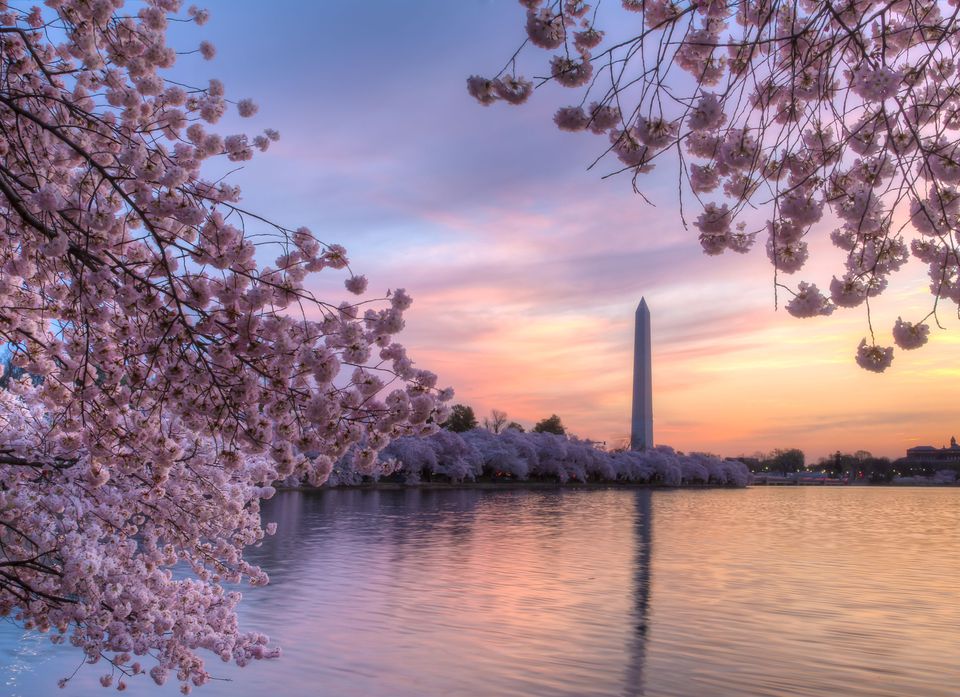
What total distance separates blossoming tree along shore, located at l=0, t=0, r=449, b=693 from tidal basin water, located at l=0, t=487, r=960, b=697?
412 cm

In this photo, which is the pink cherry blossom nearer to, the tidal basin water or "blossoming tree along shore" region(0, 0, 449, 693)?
"blossoming tree along shore" region(0, 0, 449, 693)

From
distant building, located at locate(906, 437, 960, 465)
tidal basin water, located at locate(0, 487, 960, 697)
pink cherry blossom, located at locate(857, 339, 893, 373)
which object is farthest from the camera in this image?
distant building, located at locate(906, 437, 960, 465)

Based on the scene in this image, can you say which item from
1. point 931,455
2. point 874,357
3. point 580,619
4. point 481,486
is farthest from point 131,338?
point 931,455

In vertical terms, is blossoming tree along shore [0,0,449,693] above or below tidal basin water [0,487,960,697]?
above

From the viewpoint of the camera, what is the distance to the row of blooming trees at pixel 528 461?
6066 centimetres

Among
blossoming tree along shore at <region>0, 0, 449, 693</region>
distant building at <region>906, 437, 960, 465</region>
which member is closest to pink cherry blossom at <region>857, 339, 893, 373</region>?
blossoming tree along shore at <region>0, 0, 449, 693</region>

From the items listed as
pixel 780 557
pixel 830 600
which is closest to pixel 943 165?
pixel 830 600

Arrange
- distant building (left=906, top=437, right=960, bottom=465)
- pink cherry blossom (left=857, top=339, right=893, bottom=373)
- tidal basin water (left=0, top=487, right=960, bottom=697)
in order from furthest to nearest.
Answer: distant building (left=906, top=437, right=960, bottom=465) → tidal basin water (left=0, top=487, right=960, bottom=697) → pink cherry blossom (left=857, top=339, right=893, bottom=373)

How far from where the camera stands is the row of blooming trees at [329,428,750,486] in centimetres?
6066

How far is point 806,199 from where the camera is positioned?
4.25 meters

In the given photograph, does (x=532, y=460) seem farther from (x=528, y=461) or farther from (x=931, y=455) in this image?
(x=931, y=455)

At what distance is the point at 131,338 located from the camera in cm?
485

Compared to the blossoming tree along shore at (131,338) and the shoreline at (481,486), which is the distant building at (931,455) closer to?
the shoreline at (481,486)

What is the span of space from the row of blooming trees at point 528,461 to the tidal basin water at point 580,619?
99.0 feet
